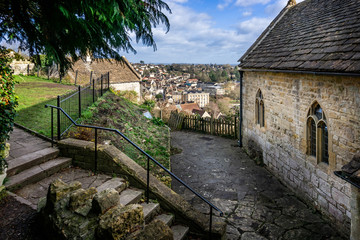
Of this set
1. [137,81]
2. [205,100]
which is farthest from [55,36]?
[205,100]

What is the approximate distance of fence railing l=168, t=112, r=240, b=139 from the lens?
53.0 feet

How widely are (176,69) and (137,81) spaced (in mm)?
79360

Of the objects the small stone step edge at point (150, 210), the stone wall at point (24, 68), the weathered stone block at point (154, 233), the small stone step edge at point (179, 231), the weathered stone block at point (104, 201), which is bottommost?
the small stone step edge at point (179, 231)

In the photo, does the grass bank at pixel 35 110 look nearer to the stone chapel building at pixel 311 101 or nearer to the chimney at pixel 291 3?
the stone chapel building at pixel 311 101

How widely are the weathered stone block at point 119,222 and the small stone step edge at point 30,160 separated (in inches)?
103

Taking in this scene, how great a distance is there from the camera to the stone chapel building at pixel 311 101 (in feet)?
Result: 19.8

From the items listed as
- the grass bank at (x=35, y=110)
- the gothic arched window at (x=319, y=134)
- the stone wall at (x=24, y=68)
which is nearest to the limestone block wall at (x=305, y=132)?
the gothic arched window at (x=319, y=134)

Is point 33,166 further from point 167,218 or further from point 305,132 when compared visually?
point 305,132

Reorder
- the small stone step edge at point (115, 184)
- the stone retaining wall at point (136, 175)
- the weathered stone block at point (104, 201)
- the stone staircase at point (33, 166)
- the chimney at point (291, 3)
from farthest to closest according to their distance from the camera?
the chimney at point (291, 3), the small stone step edge at point (115, 184), the stone retaining wall at point (136, 175), the stone staircase at point (33, 166), the weathered stone block at point (104, 201)

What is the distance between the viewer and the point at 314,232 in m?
6.13

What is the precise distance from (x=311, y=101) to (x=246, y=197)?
3.47m

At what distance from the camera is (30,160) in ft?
18.0

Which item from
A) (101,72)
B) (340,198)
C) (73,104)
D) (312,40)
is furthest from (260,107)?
(101,72)

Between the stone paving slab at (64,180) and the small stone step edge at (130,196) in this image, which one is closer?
the stone paving slab at (64,180)
